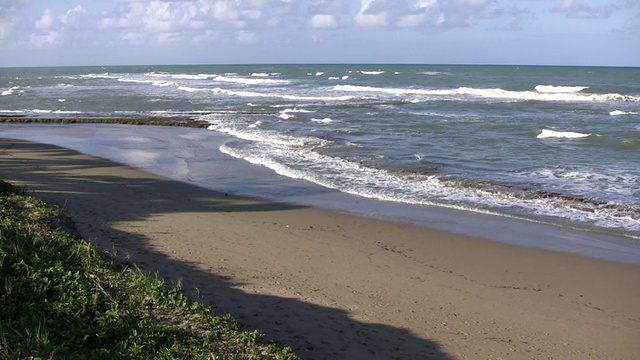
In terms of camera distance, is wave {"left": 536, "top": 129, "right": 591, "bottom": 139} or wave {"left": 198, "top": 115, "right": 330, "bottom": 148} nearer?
wave {"left": 198, "top": 115, "right": 330, "bottom": 148}

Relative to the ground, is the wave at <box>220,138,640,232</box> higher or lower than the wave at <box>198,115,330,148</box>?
lower

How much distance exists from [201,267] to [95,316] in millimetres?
2466

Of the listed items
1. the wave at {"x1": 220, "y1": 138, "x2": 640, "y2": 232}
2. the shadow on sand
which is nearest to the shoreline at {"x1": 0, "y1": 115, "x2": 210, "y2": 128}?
the wave at {"x1": 220, "y1": 138, "x2": 640, "y2": 232}

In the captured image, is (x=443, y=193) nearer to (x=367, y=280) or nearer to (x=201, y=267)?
(x=367, y=280)

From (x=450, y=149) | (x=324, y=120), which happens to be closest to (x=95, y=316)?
(x=450, y=149)

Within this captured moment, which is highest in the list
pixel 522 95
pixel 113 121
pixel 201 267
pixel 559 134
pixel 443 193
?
pixel 522 95

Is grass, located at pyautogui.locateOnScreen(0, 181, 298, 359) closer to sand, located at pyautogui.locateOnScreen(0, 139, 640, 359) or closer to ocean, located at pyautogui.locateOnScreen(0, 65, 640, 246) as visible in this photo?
sand, located at pyautogui.locateOnScreen(0, 139, 640, 359)

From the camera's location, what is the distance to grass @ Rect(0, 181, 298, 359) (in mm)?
4445

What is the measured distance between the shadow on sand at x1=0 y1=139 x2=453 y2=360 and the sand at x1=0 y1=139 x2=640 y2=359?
2cm

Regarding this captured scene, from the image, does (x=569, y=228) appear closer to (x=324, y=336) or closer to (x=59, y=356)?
(x=324, y=336)

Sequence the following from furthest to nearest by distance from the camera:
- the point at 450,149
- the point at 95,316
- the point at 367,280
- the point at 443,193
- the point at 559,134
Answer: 1. the point at 559,134
2. the point at 450,149
3. the point at 443,193
4. the point at 367,280
5. the point at 95,316

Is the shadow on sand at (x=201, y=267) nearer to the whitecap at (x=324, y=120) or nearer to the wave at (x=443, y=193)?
the wave at (x=443, y=193)

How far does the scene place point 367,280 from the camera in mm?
7348

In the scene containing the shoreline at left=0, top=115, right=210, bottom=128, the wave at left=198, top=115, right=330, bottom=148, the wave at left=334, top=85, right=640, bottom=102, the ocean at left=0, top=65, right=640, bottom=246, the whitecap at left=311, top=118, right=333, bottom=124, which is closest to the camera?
the ocean at left=0, top=65, right=640, bottom=246
